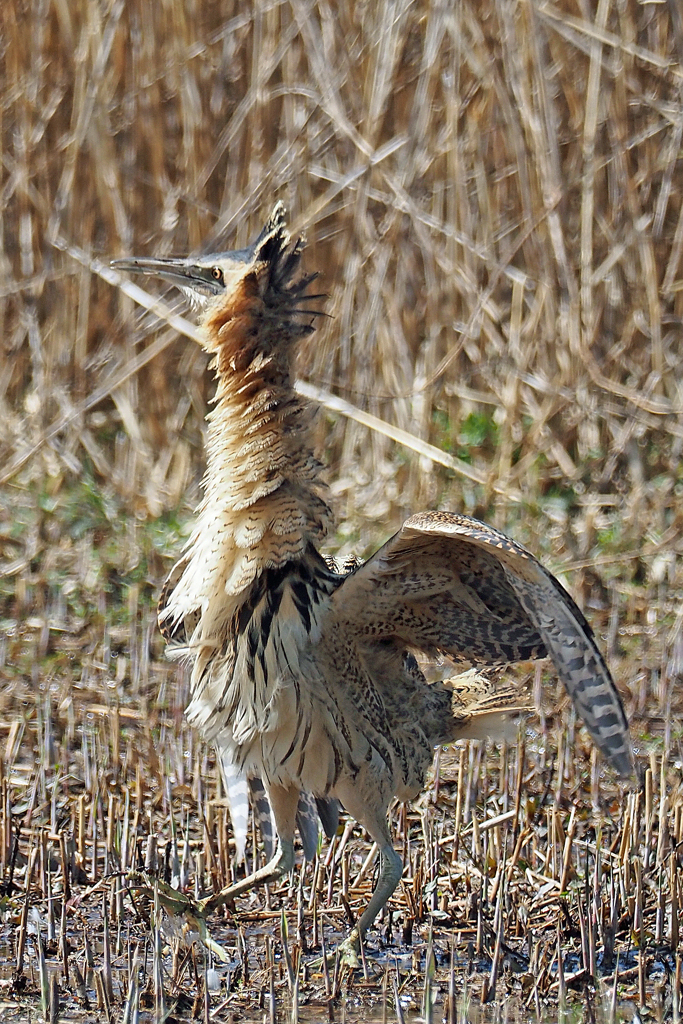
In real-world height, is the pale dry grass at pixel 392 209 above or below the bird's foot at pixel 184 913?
above

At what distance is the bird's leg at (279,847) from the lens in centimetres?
372

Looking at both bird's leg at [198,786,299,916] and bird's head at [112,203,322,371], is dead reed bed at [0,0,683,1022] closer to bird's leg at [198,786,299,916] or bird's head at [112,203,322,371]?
bird's leg at [198,786,299,916]

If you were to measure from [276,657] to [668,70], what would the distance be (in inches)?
164

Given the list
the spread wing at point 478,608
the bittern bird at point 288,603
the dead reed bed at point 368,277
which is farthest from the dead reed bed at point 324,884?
the spread wing at point 478,608

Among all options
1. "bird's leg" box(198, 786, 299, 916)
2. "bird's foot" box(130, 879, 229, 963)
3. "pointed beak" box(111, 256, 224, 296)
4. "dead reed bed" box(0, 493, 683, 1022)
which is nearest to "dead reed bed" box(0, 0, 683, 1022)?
"dead reed bed" box(0, 493, 683, 1022)

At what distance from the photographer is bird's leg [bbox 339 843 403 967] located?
136 inches

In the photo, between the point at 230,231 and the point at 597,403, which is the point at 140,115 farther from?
the point at 597,403

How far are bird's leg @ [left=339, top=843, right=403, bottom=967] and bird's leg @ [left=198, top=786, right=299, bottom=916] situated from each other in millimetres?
278

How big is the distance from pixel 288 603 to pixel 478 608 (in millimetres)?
477

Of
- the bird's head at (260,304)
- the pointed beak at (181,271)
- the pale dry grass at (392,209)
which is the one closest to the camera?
the bird's head at (260,304)

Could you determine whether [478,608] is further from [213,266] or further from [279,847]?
[213,266]

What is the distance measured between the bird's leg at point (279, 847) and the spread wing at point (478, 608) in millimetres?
527

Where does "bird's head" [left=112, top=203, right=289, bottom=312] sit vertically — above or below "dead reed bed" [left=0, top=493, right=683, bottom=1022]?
above

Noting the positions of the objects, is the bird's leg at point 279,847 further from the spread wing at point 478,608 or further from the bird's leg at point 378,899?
the spread wing at point 478,608
